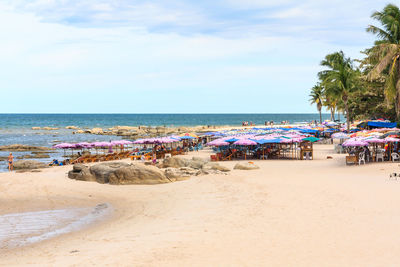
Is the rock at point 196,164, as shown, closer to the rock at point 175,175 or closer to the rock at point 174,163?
the rock at point 174,163

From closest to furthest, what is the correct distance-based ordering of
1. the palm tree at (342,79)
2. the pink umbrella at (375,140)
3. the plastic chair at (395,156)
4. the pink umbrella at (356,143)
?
1. the pink umbrella at (375,140)
2. the pink umbrella at (356,143)
3. the plastic chair at (395,156)
4. the palm tree at (342,79)

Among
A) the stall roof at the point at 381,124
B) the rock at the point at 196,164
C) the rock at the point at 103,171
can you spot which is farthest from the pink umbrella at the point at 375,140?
the stall roof at the point at 381,124

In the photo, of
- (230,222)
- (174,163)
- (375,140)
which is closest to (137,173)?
(174,163)

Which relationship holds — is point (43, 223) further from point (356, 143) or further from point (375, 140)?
point (375, 140)

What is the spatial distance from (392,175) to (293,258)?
11.9 meters

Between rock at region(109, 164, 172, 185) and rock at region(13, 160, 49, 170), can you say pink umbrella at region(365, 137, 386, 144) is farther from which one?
rock at region(13, 160, 49, 170)

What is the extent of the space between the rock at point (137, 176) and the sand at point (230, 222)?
0.61 m

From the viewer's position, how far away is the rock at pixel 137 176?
1888 cm

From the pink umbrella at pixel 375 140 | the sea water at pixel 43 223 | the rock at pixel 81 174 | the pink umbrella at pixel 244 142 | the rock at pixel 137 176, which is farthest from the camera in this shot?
the pink umbrella at pixel 244 142

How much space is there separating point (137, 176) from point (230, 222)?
9053mm

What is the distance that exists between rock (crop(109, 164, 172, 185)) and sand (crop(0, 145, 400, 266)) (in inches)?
23.9

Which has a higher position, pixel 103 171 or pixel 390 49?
pixel 390 49

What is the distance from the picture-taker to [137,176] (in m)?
19.0

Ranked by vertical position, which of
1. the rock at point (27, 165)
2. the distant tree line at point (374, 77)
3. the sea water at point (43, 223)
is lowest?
the sea water at point (43, 223)
